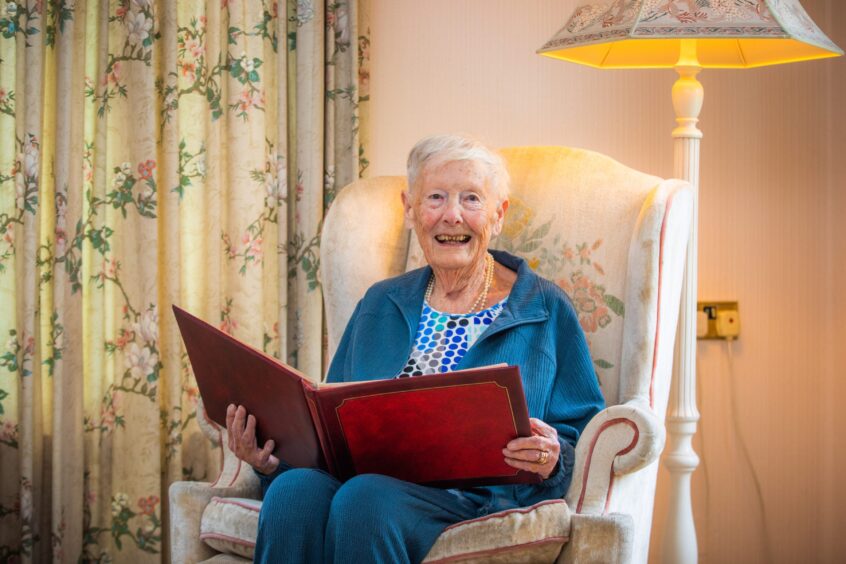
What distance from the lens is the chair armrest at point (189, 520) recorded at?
1.79 m

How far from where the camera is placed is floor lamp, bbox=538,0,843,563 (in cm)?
203

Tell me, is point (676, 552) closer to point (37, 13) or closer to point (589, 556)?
point (589, 556)

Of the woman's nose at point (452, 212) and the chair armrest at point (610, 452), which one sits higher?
the woman's nose at point (452, 212)

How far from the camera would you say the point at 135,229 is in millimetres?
2600

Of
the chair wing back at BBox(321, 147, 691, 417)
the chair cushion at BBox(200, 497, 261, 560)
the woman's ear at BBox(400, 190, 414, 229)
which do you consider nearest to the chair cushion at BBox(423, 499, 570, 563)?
the chair cushion at BBox(200, 497, 261, 560)

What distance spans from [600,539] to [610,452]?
15 cm

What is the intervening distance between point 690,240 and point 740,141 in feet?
2.05

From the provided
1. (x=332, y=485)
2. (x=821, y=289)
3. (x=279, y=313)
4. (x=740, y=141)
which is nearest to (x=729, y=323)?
(x=821, y=289)

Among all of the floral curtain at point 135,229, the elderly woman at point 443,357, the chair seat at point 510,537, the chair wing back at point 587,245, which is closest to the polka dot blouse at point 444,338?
the elderly woman at point 443,357

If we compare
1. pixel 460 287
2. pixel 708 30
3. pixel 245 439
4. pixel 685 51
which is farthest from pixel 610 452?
pixel 685 51

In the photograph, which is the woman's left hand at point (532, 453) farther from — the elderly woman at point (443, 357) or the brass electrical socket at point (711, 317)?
the brass electrical socket at point (711, 317)

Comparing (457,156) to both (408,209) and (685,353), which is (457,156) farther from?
(685,353)

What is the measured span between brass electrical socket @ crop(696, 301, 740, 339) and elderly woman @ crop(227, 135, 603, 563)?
99cm

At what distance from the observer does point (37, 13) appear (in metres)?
2.43
